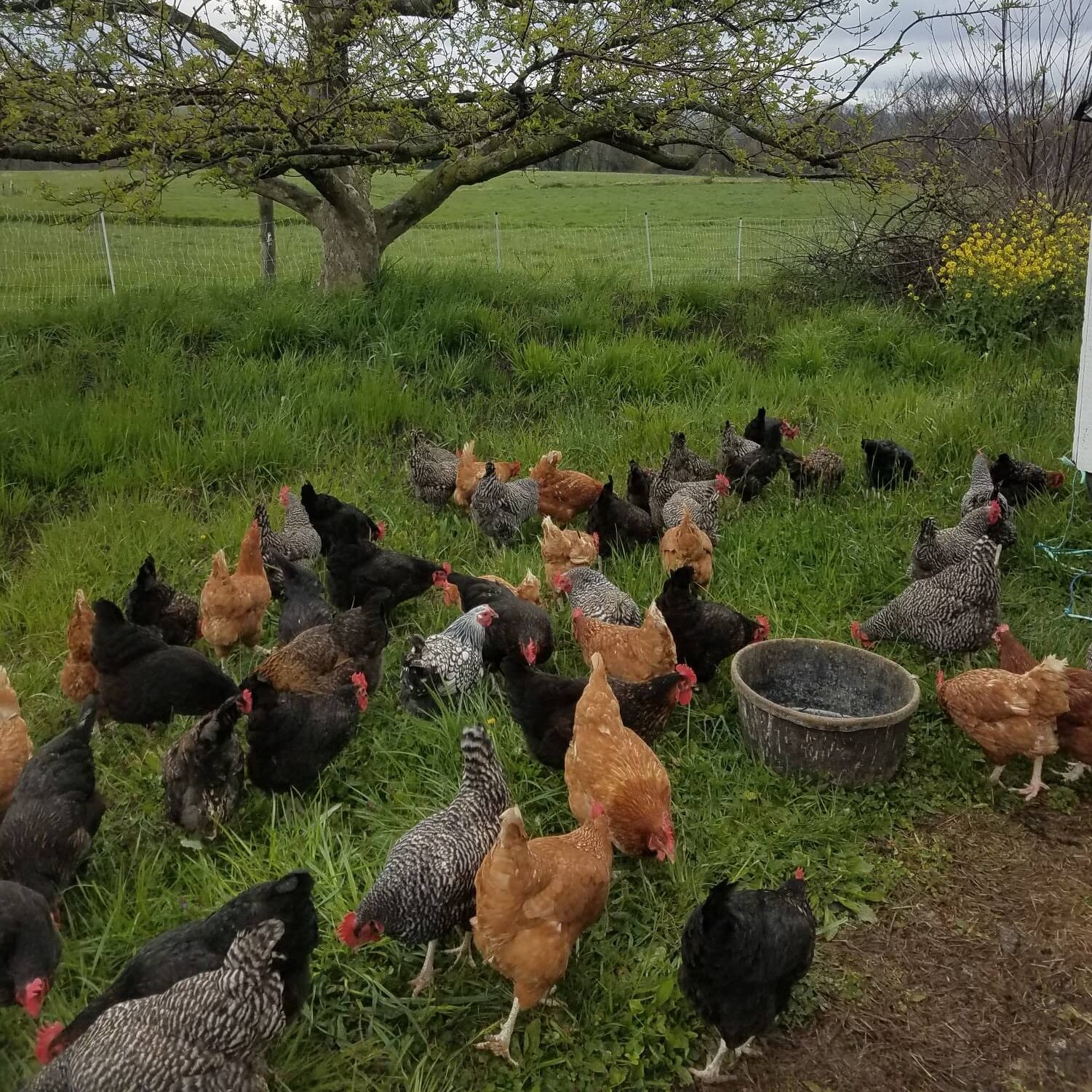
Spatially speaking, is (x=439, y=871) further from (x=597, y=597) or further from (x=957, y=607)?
(x=957, y=607)

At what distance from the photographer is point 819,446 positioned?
7.04m

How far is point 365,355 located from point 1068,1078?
7.66 meters

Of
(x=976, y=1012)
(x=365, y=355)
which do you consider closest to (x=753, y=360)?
(x=365, y=355)

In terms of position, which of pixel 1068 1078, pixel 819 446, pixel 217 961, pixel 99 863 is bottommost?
pixel 1068 1078

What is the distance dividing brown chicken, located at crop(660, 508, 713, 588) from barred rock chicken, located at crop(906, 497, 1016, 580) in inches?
50.9

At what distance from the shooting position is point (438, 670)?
421cm

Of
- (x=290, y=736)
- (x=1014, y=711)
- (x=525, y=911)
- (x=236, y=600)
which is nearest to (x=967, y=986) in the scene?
(x=1014, y=711)

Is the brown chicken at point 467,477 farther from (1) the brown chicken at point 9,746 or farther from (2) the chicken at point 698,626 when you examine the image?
(1) the brown chicken at point 9,746

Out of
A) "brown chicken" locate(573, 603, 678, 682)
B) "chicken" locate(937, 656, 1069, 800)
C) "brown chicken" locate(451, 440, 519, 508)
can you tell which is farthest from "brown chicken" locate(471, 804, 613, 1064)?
"brown chicken" locate(451, 440, 519, 508)

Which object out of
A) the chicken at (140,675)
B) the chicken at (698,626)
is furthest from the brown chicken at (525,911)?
the chicken at (140,675)

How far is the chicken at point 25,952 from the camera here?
2.58 metres

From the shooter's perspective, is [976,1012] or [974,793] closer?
[976,1012]

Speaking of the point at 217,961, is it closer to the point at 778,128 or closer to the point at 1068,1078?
the point at 1068,1078

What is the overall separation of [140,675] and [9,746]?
0.58 meters
